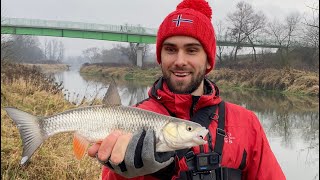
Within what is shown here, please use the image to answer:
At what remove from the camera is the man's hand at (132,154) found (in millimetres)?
2141

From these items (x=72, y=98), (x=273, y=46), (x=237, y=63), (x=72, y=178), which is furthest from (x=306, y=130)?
(x=273, y=46)

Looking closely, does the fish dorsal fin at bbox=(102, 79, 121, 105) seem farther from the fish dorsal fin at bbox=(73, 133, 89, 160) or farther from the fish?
the fish dorsal fin at bbox=(73, 133, 89, 160)

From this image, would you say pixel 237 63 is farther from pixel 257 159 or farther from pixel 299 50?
pixel 257 159

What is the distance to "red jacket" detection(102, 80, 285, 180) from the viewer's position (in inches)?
102

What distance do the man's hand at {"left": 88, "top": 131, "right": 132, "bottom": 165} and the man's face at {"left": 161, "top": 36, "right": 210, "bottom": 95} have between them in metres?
0.69

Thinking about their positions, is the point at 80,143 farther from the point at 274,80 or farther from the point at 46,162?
the point at 274,80

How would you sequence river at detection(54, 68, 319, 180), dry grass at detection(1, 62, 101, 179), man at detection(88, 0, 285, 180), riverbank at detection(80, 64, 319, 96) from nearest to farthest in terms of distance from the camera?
man at detection(88, 0, 285, 180) → dry grass at detection(1, 62, 101, 179) → river at detection(54, 68, 319, 180) → riverbank at detection(80, 64, 319, 96)

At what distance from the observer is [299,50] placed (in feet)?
113

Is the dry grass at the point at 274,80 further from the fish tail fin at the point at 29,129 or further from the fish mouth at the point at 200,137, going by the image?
the fish tail fin at the point at 29,129

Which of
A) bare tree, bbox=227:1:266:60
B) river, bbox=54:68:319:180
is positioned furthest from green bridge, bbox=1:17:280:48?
river, bbox=54:68:319:180

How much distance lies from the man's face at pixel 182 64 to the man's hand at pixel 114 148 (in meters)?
0.69

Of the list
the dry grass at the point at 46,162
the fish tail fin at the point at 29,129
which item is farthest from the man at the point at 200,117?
the dry grass at the point at 46,162

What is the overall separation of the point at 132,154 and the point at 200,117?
27.7 inches

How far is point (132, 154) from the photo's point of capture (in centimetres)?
214
